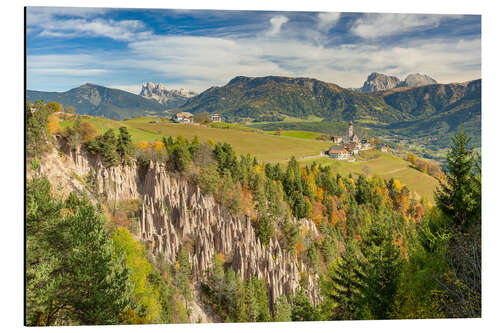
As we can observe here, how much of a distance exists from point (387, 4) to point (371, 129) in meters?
5.72

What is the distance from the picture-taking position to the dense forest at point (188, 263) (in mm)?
7199

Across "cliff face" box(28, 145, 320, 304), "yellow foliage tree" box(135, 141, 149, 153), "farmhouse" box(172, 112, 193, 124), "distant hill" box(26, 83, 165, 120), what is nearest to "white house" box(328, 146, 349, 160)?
"cliff face" box(28, 145, 320, 304)

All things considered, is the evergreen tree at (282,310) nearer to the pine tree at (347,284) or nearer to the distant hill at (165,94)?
the pine tree at (347,284)

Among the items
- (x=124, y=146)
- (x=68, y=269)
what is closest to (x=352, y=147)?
(x=124, y=146)

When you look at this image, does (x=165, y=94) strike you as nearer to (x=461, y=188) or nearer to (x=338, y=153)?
(x=338, y=153)

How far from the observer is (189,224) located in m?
11.3

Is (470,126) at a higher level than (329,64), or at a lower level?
lower

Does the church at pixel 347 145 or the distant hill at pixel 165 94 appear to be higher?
the distant hill at pixel 165 94

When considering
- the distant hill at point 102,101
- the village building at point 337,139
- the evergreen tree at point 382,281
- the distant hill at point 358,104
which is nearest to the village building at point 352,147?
the village building at point 337,139

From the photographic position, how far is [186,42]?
9156 millimetres

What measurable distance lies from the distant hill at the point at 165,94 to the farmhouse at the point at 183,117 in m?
0.54
